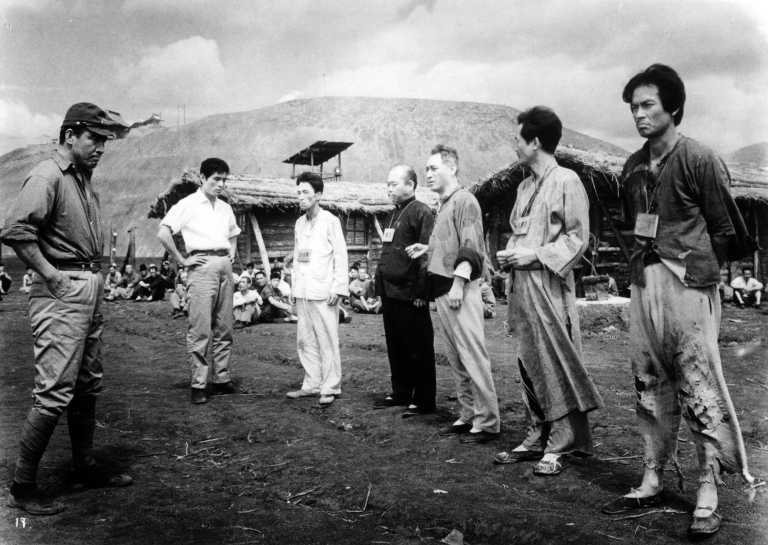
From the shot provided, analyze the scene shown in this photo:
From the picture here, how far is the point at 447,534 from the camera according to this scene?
2662 mm

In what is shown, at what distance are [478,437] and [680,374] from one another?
153 centimetres

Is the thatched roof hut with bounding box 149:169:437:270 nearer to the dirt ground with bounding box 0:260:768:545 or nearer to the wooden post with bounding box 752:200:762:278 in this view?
the wooden post with bounding box 752:200:762:278

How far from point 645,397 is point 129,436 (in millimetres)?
3273

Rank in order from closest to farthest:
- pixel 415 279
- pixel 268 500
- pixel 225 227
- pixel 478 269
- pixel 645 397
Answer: pixel 645 397
pixel 268 500
pixel 478 269
pixel 415 279
pixel 225 227

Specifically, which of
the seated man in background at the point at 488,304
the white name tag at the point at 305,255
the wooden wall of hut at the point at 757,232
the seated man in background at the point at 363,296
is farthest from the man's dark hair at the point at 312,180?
the wooden wall of hut at the point at 757,232

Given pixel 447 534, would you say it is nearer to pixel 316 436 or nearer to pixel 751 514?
pixel 751 514

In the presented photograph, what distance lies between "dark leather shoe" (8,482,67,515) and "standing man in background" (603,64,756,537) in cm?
254

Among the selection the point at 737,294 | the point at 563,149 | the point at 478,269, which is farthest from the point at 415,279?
the point at 737,294

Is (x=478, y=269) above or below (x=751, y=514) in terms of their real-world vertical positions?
above

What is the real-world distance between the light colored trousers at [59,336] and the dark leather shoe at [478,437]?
228 centimetres

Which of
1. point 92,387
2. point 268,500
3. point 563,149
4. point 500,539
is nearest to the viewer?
point 500,539

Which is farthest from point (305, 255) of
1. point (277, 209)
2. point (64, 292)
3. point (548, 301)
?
point (277, 209)

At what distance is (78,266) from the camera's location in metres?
3.17

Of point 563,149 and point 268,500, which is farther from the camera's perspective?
point 563,149
